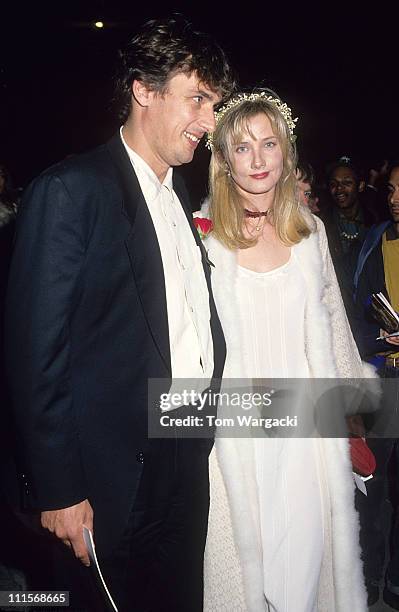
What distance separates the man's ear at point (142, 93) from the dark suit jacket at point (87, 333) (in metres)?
0.16

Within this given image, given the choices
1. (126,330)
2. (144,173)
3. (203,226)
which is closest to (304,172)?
(203,226)

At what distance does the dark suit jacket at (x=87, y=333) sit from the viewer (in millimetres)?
1354

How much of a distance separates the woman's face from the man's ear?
0.59 m

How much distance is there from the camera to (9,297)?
1.40 m

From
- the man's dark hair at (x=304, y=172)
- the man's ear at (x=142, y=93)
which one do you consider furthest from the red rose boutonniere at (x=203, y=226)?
the man's dark hair at (x=304, y=172)

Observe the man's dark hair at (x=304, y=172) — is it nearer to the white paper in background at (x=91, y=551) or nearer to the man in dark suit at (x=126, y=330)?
the man in dark suit at (x=126, y=330)

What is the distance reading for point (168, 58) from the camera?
1.72m

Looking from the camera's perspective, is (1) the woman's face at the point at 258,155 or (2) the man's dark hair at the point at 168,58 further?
(1) the woman's face at the point at 258,155

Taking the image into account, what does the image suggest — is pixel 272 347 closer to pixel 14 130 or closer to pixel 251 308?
pixel 251 308

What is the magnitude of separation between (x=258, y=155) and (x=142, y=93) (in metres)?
0.63

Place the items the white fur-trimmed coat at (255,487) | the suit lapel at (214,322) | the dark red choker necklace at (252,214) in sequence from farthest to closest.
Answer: the dark red choker necklace at (252,214), the white fur-trimmed coat at (255,487), the suit lapel at (214,322)

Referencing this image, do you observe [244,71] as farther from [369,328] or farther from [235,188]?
[235,188]

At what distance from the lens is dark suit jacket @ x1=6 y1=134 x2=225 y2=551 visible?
4.44 feet

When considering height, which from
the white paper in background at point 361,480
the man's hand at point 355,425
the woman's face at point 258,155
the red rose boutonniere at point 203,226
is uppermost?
the woman's face at point 258,155
